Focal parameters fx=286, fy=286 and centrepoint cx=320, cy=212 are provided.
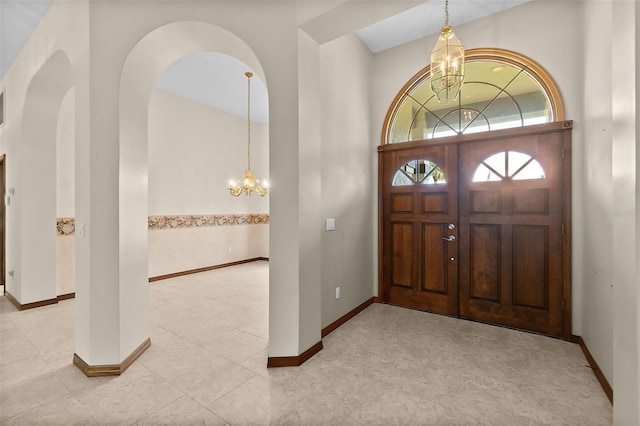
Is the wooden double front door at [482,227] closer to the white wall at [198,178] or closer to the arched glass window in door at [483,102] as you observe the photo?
the arched glass window in door at [483,102]

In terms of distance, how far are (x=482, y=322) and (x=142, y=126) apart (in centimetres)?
400

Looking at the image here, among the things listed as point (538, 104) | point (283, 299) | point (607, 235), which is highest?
point (538, 104)

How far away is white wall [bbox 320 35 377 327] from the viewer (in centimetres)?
300

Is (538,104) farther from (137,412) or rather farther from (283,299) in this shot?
(137,412)

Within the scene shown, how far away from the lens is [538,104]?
3.04 m

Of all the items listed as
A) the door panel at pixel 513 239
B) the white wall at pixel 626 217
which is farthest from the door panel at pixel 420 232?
the white wall at pixel 626 217

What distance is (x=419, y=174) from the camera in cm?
365

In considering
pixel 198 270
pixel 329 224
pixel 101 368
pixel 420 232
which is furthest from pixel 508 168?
pixel 198 270

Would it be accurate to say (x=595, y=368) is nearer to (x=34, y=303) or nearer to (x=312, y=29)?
(x=312, y=29)

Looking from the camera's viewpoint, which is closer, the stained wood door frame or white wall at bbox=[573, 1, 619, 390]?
white wall at bbox=[573, 1, 619, 390]

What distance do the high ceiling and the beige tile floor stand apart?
2762mm

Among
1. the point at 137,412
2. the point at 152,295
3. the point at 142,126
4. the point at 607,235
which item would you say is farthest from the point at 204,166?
the point at 607,235

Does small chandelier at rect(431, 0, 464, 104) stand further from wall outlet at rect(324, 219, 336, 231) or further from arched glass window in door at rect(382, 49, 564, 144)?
wall outlet at rect(324, 219, 336, 231)

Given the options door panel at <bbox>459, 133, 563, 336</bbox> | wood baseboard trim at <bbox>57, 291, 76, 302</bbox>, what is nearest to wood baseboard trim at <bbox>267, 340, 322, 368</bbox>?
door panel at <bbox>459, 133, 563, 336</bbox>
